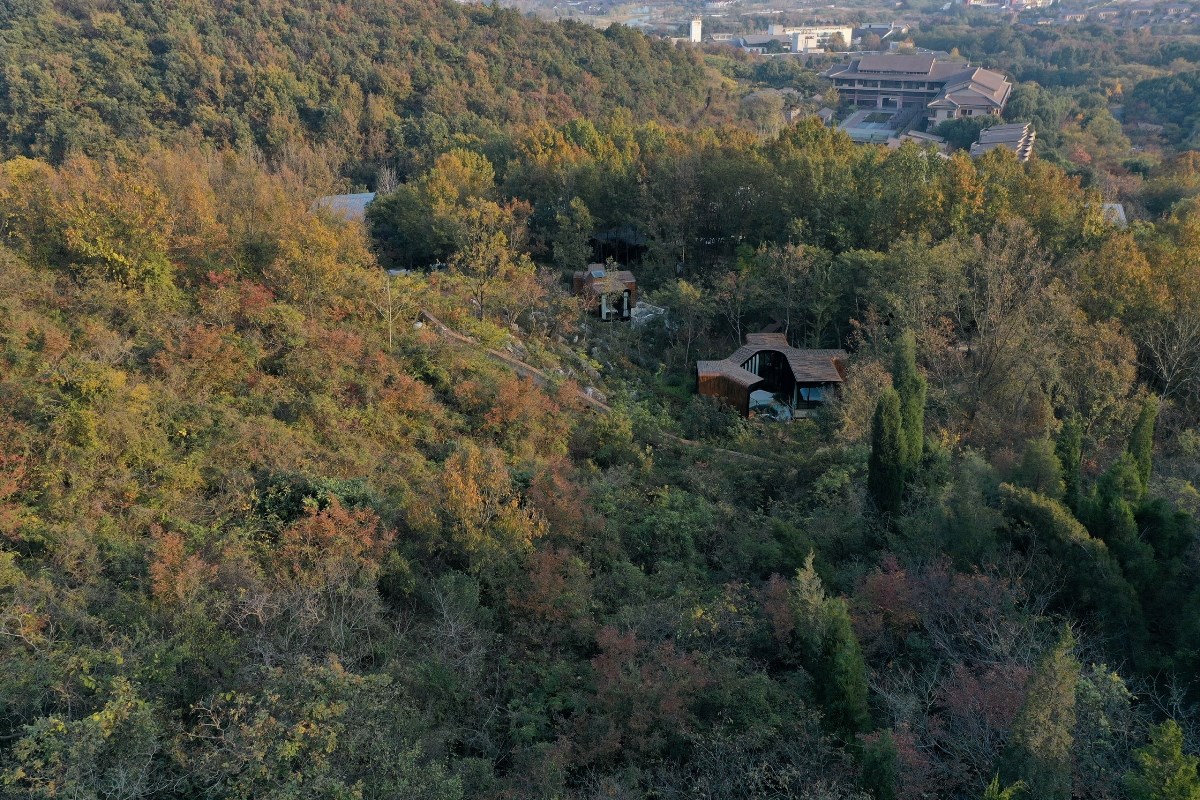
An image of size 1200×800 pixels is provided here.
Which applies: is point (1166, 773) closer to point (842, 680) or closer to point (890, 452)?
point (842, 680)

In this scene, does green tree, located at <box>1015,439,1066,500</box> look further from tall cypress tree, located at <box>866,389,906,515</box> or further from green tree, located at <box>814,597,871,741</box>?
green tree, located at <box>814,597,871,741</box>

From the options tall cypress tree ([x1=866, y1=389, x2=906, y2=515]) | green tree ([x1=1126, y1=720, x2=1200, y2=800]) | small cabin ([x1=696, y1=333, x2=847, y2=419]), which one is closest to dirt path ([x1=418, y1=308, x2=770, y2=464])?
small cabin ([x1=696, y1=333, x2=847, y2=419])

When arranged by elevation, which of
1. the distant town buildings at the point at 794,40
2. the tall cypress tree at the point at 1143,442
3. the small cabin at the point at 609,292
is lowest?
the small cabin at the point at 609,292

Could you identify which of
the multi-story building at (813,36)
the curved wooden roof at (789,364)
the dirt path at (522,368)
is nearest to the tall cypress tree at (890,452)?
the dirt path at (522,368)

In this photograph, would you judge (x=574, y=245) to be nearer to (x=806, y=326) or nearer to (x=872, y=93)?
(x=806, y=326)

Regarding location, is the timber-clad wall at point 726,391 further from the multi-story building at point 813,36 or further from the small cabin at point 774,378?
the multi-story building at point 813,36

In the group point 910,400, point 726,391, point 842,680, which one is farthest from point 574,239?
point 842,680

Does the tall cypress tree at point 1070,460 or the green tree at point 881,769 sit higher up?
the tall cypress tree at point 1070,460
